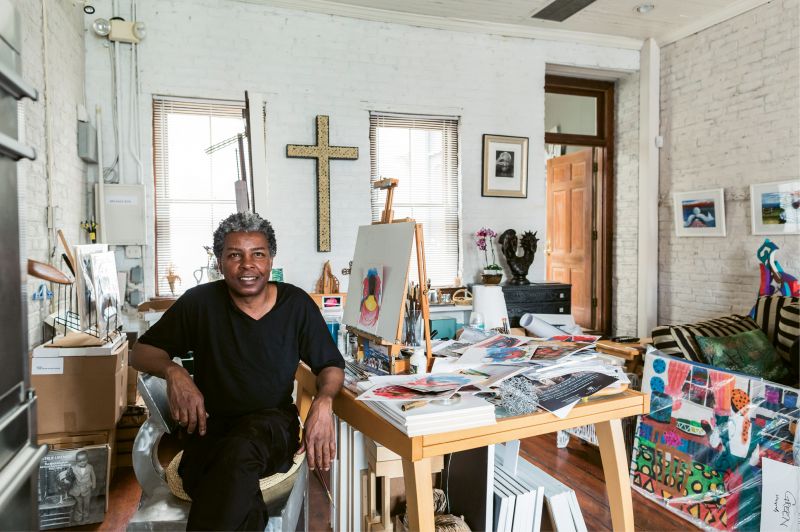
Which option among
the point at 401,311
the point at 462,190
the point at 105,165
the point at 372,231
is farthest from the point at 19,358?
the point at 462,190

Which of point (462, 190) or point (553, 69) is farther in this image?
point (553, 69)

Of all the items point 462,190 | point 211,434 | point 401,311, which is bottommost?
point 211,434

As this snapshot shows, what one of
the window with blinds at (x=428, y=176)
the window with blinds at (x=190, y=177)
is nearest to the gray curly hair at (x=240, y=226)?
the window with blinds at (x=190, y=177)

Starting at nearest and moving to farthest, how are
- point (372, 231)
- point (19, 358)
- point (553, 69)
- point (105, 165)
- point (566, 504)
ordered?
1. point (19, 358)
2. point (566, 504)
3. point (372, 231)
4. point (105, 165)
5. point (553, 69)

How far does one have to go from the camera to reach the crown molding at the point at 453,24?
4.69 meters

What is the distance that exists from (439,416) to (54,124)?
10.4 feet

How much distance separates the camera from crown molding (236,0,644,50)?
4691mm

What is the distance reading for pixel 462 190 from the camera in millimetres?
5242

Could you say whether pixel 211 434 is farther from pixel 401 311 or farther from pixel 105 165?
pixel 105 165

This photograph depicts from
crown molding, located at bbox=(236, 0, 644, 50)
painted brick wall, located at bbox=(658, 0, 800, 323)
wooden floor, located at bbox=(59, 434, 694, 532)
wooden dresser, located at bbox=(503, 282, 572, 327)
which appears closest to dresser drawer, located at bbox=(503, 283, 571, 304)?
wooden dresser, located at bbox=(503, 282, 572, 327)

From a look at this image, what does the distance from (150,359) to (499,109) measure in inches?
169

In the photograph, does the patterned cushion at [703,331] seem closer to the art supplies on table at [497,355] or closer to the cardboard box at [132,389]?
the art supplies on table at [497,355]

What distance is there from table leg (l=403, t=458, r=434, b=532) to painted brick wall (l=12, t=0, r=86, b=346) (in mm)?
2068

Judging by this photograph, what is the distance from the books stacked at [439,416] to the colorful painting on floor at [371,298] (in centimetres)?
59
